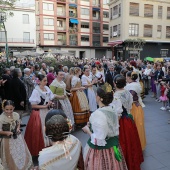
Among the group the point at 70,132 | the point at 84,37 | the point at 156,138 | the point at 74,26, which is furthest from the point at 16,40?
the point at 70,132

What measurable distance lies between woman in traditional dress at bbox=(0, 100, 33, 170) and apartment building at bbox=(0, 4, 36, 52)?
3234cm

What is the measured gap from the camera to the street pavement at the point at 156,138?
4.10 meters

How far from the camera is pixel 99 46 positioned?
4150 centimetres

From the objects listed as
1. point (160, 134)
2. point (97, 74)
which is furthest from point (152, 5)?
point (160, 134)

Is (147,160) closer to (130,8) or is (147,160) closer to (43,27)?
(130,8)

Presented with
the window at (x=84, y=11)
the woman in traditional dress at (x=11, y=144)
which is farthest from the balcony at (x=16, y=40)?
the woman in traditional dress at (x=11, y=144)

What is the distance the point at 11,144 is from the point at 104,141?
177cm

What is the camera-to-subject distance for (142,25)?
91.6 feet

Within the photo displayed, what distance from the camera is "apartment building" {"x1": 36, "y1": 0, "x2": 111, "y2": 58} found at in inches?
1481

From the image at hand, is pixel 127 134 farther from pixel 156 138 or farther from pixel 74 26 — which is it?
pixel 74 26

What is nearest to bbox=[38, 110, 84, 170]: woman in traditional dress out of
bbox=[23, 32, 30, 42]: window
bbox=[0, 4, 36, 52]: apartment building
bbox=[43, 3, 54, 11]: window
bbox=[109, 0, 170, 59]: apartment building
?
bbox=[109, 0, 170, 59]: apartment building

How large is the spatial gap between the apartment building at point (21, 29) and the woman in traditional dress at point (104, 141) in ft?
110

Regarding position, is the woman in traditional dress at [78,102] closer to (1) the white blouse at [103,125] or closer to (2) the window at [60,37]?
(1) the white blouse at [103,125]

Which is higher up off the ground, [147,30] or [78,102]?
[147,30]
